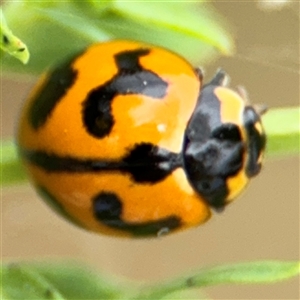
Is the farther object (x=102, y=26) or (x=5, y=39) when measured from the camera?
(x=102, y=26)

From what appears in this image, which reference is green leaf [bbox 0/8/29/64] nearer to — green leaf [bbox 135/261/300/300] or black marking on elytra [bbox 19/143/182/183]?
black marking on elytra [bbox 19/143/182/183]

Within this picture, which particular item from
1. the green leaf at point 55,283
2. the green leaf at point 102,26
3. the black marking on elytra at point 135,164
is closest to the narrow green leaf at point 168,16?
the green leaf at point 102,26

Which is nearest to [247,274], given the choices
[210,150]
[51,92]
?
[210,150]

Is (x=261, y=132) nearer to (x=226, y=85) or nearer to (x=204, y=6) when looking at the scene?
(x=226, y=85)

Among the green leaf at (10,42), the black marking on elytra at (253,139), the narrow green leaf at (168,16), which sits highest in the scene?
the narrow green leaf at (168,16)

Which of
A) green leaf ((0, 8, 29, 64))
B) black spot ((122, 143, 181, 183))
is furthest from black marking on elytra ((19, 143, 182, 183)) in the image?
green leaf ((0, 8, 29, 64))

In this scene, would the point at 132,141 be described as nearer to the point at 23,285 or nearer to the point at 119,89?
the point at 119,89

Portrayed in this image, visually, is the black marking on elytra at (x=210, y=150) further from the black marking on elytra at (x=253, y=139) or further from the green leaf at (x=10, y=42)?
the green leaf at (x=10, y=42)
